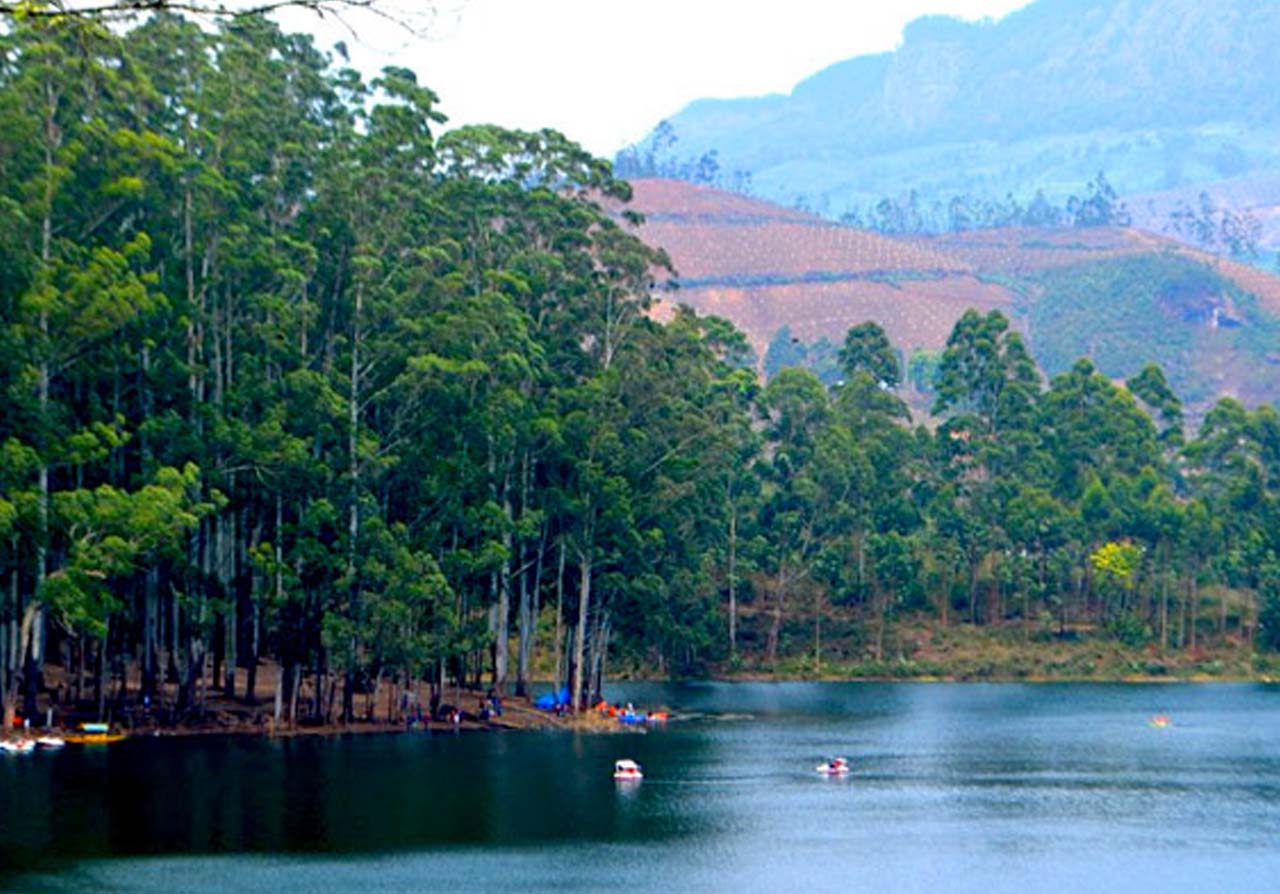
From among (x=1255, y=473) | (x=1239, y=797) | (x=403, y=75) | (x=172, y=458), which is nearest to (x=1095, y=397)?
(x=1255, y=473)

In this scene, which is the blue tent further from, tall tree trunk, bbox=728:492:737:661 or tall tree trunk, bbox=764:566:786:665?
tall tree trunk, bbox=764:566:786:665

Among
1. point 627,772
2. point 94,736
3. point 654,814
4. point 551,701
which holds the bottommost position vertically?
point 654,814

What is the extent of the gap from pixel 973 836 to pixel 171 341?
3765 centimetres

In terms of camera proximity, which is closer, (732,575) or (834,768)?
(834,768)

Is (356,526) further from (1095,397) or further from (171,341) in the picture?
(1095,397)

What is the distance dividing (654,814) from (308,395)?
24263mm

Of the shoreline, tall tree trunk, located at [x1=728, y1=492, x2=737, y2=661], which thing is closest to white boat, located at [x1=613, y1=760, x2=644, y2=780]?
the shoreline

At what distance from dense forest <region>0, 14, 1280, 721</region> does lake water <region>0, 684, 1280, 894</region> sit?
22.2 ft

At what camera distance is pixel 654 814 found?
58.1 meters

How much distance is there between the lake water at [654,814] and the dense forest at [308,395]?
6.77 metres

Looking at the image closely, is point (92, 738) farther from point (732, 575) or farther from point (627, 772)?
point (732, 575)

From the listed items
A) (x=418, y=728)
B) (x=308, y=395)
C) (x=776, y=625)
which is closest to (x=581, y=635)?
(x=418, y=728)

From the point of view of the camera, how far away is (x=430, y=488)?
252 feet

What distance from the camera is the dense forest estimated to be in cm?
6650
